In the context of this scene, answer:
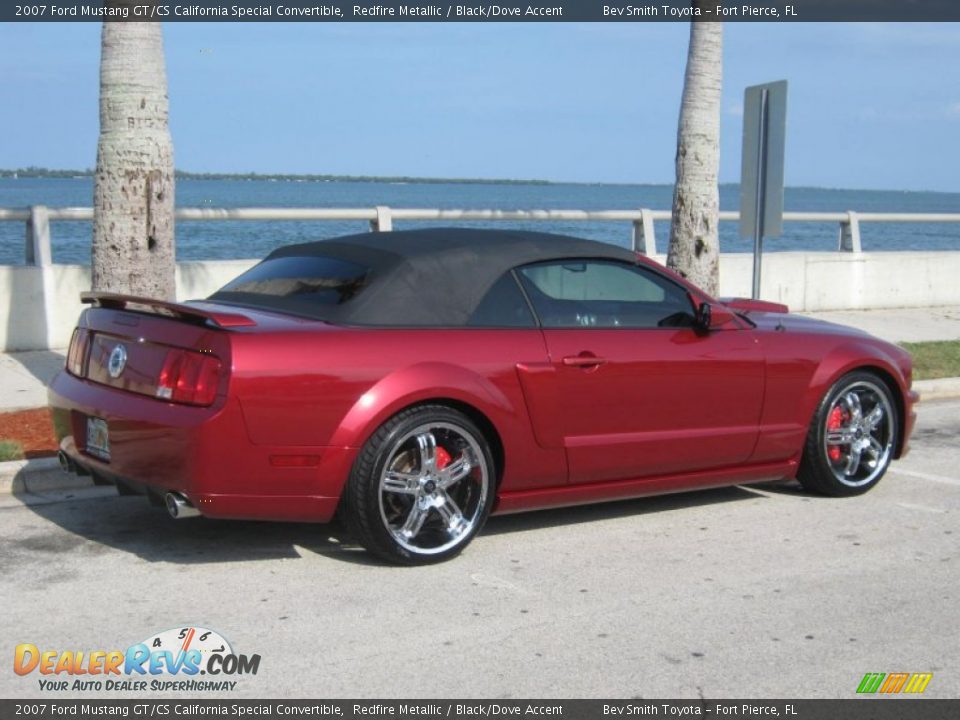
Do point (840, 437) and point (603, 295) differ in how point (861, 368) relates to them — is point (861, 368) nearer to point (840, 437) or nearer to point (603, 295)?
point (840, 437)

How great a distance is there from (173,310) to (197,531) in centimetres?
133

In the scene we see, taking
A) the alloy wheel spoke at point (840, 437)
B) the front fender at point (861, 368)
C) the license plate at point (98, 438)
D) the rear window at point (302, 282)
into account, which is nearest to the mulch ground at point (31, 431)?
the license plate at point (98, 438)

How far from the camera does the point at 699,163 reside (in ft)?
38.7

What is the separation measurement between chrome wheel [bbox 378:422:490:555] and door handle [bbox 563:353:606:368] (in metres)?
0.62

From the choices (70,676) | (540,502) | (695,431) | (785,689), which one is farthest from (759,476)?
(70,676)

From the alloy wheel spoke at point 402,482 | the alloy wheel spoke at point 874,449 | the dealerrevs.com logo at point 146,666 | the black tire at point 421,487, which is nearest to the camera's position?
the dealerrevs.com logo at point 146,666

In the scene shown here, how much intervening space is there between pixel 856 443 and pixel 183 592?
Result: 13.2ft

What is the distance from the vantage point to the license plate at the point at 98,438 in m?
5.80

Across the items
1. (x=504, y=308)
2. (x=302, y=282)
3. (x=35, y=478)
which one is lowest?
(x=35, y=478)

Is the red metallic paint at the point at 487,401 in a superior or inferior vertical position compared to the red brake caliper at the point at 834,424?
superior

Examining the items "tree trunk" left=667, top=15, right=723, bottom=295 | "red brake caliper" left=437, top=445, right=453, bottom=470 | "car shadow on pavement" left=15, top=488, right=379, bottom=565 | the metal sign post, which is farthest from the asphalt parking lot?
"tree trunk" left=667, top=15, right=723, bottom=295

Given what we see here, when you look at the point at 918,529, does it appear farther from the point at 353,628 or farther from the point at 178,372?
the point at 178,372

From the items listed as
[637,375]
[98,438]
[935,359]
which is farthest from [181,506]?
[935,359]

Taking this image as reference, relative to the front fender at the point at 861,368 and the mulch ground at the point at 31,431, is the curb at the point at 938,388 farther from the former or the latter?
the mulch ground at the point at 31,431
